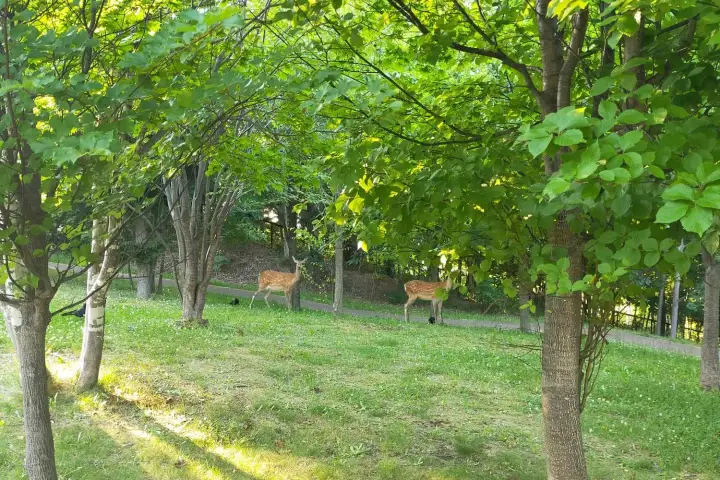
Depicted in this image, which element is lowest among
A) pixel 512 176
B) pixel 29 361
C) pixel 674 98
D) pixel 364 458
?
pixel 364 458

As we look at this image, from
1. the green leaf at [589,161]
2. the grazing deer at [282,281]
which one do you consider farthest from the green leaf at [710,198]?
the grazing deer at [282,281]

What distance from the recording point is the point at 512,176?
12.9 ft

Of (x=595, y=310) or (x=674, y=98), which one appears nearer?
(x=674, y=98)

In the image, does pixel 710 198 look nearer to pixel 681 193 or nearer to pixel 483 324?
pixel 681 193

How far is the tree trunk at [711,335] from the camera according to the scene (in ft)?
31.9

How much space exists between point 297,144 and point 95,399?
3803mm

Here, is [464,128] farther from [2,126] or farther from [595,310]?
[2,126]

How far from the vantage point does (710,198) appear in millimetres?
1759

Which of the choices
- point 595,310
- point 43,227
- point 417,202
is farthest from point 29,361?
point 595,310

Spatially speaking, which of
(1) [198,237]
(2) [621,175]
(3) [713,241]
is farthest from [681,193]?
(1) [198,237]

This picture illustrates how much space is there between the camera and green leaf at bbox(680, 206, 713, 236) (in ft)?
5.59

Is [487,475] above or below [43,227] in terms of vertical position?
below

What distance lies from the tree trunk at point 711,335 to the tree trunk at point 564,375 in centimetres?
730

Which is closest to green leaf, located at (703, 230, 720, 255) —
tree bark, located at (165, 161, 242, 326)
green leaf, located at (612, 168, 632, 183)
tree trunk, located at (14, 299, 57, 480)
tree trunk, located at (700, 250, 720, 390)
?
green leaf, located at (612, 168, 632, 183)
